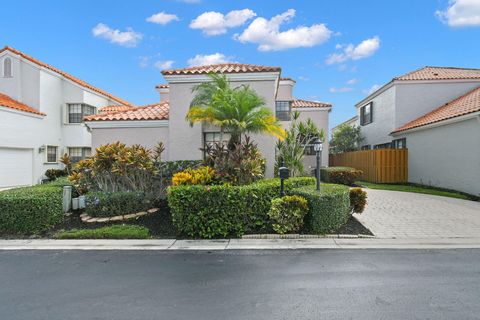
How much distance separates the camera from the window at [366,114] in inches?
945

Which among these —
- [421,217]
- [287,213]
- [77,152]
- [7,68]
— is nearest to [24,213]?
[287,213]

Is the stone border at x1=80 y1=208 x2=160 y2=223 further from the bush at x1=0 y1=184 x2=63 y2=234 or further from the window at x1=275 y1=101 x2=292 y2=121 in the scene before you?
the window at x1=275 y1=101 x2=292 y2=121

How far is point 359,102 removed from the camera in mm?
26328

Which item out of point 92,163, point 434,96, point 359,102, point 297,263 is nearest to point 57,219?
point 92,163

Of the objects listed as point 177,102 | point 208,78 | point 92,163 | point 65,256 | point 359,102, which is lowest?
point 65,256

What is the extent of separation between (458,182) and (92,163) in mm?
15193

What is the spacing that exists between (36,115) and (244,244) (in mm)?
18340

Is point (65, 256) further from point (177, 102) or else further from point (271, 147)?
point (271, 147)

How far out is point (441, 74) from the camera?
19.8 m

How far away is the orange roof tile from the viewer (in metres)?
16.8

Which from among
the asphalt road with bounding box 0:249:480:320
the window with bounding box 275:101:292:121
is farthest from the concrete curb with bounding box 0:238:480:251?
the window with bounding box 275:101:292:121

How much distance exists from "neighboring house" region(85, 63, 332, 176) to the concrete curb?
4.83 metres

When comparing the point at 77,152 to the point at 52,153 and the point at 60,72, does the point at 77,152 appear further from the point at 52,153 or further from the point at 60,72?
the point at 60,72

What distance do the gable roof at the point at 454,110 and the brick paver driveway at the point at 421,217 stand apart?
13.4ft
